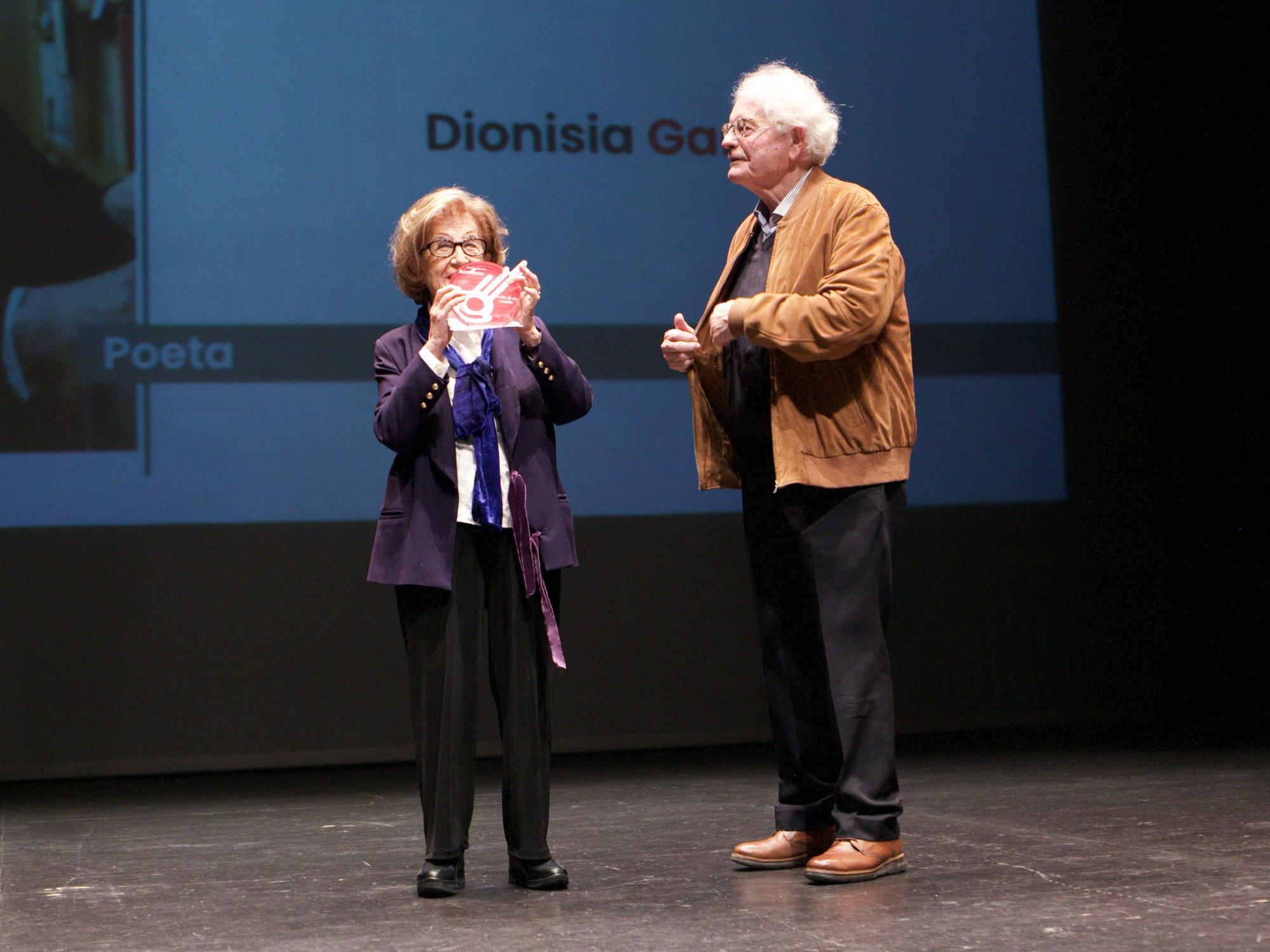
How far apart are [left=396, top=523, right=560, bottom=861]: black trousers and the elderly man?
1.45 feet

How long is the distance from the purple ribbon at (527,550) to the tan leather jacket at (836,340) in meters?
0.43

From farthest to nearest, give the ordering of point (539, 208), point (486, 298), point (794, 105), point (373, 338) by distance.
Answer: point (539, 208), point (373, 338), point (794, 105), point (486, 298)

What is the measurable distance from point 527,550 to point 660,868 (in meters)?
0.69

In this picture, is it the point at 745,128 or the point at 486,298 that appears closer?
the point at 486,298

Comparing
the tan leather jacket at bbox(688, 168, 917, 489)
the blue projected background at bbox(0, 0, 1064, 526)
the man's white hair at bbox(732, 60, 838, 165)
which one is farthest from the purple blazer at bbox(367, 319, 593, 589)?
the blue projected background at bbox(0, 0, 1064, 526)

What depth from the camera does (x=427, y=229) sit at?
8.04ft

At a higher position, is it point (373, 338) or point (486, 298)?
point (373, 338)

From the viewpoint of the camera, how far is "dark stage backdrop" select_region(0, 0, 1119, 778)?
433 centimetres

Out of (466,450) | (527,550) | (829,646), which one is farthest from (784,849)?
(466,450)

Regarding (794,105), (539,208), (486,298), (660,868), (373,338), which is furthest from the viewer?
(539,208)

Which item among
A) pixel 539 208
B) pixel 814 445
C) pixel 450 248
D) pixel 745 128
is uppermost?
pixel 539 208

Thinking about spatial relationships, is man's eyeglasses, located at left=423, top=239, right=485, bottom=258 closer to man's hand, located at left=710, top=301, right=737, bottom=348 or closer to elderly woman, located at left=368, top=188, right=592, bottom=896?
elderly woman, located at left=368, top=188, right=592, bottom=896

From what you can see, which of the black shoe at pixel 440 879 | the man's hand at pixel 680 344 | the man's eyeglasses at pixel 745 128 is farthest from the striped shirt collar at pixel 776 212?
the black shoe at pixel 440 879

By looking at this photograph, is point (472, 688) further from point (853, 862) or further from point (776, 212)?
point (776, 212)
